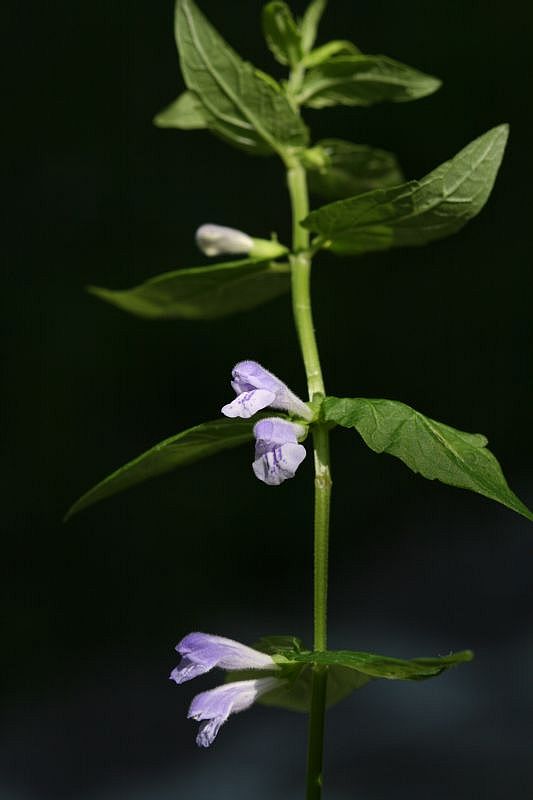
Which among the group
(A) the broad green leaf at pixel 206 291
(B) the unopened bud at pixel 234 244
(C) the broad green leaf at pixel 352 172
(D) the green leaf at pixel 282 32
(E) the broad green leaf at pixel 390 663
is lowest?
(E) the broad green leaf at pixel 390 663

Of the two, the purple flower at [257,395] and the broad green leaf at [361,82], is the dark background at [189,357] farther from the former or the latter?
the purple flower at [257,395]

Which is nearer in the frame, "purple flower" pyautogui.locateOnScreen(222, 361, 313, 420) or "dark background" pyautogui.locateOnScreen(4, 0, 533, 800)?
"purple flower" pyautogui.locateOnScreen(222, 361, 313, 420)

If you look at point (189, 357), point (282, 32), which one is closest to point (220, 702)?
point (282, 32)

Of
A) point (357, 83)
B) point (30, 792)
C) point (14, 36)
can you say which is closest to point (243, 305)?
point (357, 83)

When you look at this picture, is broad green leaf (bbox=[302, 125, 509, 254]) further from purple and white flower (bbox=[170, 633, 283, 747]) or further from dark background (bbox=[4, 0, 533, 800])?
dark background (bbox=[4, 0, 533, 800])

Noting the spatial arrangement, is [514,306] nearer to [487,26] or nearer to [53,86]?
[487,26]

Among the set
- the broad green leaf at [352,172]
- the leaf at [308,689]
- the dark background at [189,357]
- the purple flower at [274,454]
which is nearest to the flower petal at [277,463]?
the purple flower at [274,454]

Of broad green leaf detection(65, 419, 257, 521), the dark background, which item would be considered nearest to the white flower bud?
broad green leaf detection(65, 419, 257, 521)
